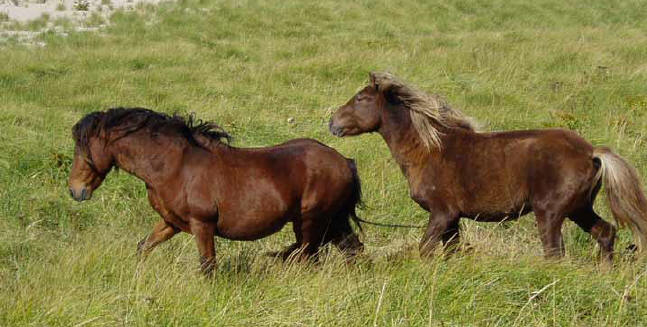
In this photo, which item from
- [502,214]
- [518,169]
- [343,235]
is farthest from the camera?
[343,235]

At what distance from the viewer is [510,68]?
12727mm

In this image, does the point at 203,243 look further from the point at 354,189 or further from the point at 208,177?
the point at 354,189

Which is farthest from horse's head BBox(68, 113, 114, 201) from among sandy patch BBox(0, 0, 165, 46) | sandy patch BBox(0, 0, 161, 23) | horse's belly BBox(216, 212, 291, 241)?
sandy patch BBox(0, 0, 161, 23)

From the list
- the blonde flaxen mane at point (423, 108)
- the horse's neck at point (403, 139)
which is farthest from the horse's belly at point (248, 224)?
the blonde flaxen mane at point (423, 108)

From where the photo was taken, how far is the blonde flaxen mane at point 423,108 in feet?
19.7

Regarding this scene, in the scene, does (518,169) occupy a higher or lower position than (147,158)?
higher

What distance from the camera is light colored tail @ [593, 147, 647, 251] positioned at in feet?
17.5

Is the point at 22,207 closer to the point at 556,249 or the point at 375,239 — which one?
the point at 375,239

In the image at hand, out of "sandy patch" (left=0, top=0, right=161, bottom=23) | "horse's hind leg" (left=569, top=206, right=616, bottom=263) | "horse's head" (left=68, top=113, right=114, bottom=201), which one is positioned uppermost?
"horse's head" (left=68, top=113, right=114, bottom=201)

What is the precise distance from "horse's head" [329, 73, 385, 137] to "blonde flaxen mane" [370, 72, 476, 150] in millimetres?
70

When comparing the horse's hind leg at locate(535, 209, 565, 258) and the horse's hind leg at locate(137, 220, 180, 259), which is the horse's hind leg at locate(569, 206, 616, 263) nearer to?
the horse's hind leg at locate(535, 209, 565, 258)

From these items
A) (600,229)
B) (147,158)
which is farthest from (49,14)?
(600,229)

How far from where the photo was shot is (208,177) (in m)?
5.29

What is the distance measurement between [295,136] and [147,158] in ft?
15.3
